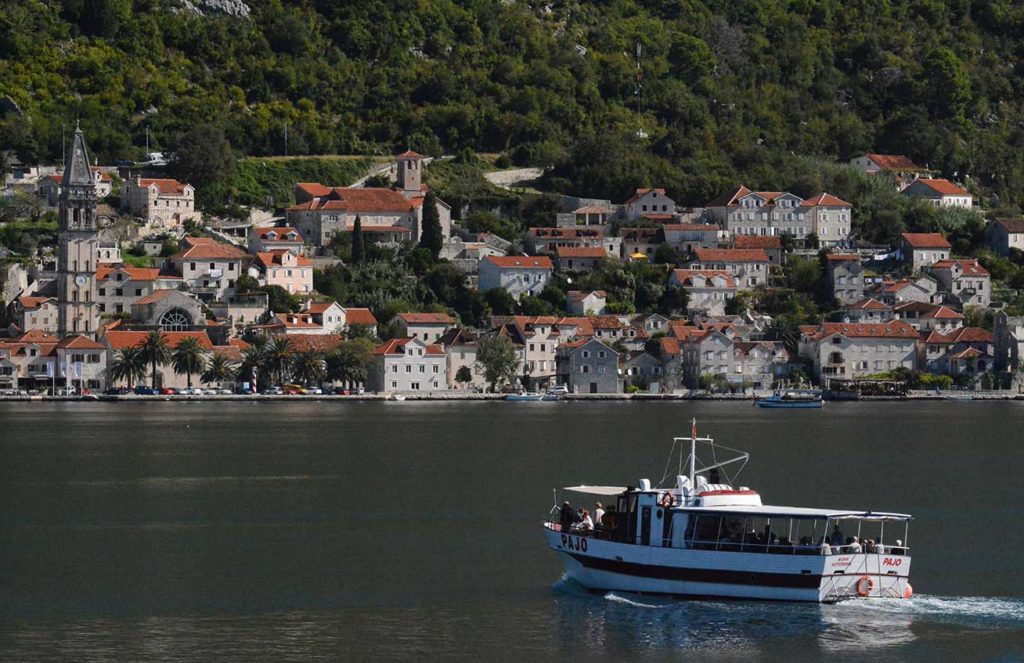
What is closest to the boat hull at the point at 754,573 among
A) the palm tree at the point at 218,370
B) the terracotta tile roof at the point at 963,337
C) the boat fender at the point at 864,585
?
the boat fender at the point at 864,585

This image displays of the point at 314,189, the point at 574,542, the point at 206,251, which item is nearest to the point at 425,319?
the point at 206,251

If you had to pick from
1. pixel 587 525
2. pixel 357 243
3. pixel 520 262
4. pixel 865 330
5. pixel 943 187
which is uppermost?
pixel 943 187

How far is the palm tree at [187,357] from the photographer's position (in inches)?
3971

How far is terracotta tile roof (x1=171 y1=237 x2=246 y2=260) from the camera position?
109 m

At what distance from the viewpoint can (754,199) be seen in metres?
126

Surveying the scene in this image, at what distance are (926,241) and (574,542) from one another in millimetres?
89438

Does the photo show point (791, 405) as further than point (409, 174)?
No

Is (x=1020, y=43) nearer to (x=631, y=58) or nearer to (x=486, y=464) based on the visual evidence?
(x=631, y=58)

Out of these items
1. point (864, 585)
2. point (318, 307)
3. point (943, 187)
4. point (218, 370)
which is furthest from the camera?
point (943, 187)

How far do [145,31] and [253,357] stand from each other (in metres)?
40.8

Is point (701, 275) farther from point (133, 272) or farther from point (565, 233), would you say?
point (133, 272)

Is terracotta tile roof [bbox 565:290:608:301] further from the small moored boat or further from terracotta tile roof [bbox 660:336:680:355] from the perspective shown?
the small moored boat

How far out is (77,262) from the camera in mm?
106125

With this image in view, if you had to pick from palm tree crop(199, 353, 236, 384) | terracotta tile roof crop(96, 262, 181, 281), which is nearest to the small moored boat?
palm tree crop(199, 353, 236, 384)
